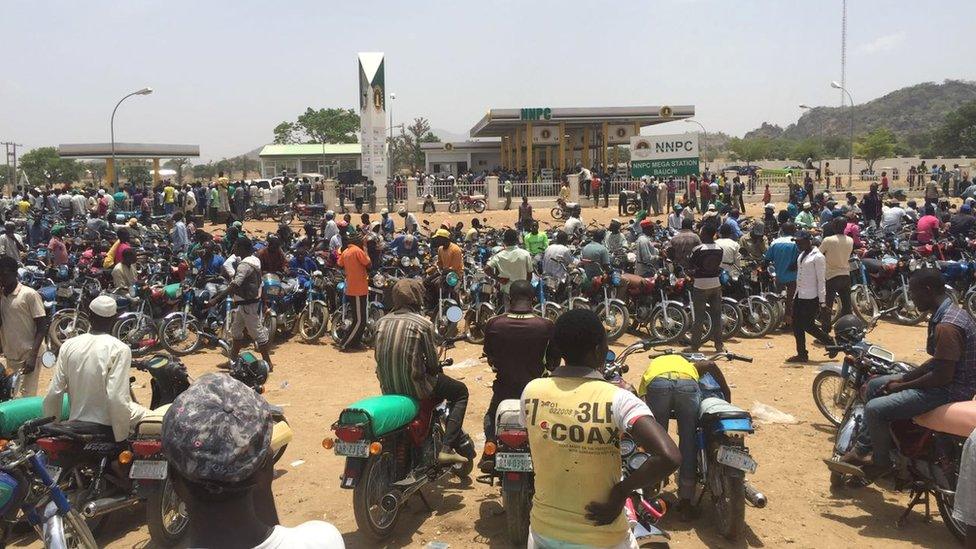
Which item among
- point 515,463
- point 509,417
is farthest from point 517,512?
point 509,417

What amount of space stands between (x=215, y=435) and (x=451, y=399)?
366 cm

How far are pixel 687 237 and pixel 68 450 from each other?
8.59 meters

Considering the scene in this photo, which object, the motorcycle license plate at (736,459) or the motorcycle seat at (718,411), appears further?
the motorcycle seat at (718,411)

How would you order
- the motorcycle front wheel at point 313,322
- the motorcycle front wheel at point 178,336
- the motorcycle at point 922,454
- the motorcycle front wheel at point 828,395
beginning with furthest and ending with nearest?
the motorcycle front wheel at point 313,322, the motorcycle front wheel at point 178,336, the motorcycle front wheel at point 828,395, the motorcycle at point 922,454

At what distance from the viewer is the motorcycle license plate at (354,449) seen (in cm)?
442

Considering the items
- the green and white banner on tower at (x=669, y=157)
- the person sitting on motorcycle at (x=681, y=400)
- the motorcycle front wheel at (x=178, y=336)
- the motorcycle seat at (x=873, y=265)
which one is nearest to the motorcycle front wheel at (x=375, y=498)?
the person sitting on motorcycle at (x=681, y=400)

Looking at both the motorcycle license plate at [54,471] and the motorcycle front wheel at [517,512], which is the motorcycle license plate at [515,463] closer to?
the motorcycle front wheel at [517,512]

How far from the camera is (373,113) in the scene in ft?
92.2

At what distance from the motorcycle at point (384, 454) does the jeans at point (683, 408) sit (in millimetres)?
1555

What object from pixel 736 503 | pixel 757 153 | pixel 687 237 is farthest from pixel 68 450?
pixel 757 153

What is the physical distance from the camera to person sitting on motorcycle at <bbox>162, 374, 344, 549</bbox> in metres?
1.71

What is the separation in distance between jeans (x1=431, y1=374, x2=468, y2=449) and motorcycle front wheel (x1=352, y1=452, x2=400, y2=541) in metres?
0.63

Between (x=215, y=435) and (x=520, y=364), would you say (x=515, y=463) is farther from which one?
(x=215, y=435)

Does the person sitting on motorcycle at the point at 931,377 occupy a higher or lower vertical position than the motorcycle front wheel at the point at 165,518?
higher
